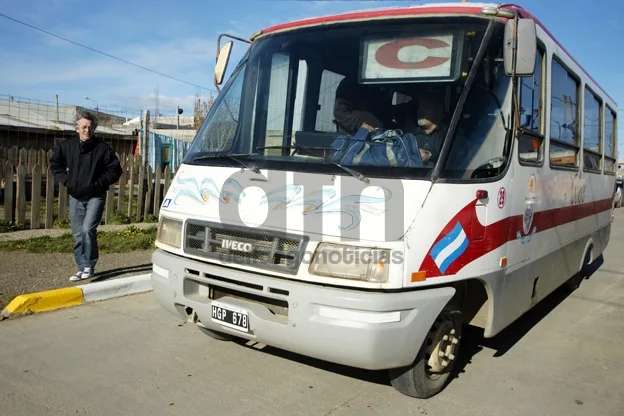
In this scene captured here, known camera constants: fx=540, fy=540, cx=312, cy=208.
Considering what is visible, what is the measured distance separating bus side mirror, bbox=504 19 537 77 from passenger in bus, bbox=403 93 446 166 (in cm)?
50

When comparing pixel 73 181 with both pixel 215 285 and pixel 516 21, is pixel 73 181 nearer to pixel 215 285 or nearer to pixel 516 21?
pixel 215 285

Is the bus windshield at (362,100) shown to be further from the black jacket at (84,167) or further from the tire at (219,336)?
the black jacket at (84,167)

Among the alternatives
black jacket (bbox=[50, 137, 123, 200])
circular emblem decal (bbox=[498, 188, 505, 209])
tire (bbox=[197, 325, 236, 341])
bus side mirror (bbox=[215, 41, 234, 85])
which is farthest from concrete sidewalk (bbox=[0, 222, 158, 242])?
circular emblem decal (bbox=[498, 188, 505, 209])

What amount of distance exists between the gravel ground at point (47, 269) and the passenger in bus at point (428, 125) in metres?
4.25

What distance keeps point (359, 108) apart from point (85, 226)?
358cm

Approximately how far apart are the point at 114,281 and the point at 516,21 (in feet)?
15.6

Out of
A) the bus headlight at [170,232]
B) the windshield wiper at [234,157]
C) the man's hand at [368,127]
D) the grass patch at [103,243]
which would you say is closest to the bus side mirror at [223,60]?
the windshield wiper at [234,157]

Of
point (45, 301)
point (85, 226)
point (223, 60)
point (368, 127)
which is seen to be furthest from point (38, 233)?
point (368, 127)

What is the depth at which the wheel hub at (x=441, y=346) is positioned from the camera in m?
3.58

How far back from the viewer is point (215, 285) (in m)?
3.67

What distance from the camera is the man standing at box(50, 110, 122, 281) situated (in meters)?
5.95

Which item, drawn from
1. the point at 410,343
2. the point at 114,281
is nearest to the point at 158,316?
the point at 114,281

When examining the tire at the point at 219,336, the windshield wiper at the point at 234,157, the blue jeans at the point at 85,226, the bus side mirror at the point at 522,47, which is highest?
the bus side mirror at the point at 522,47

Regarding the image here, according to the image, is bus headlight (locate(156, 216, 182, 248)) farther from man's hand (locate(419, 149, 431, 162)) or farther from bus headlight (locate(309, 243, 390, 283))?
man's hand (locate(419, 149, 431, 162))
